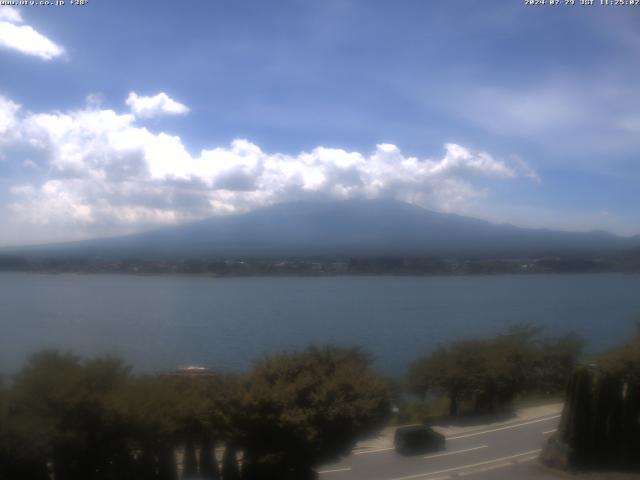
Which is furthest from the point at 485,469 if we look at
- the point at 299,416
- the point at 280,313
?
the point at 280,313

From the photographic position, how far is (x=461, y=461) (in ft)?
46.6

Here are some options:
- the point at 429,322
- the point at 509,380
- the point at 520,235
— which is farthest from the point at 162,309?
the point at 520,235

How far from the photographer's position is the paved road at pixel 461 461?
13.0 m

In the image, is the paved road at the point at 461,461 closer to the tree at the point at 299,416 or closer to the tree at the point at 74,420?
the tree at the point at 299,416

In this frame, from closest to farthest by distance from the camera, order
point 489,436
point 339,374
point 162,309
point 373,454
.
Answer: point 339,374
point 373,454
point 489,436
point 162,309

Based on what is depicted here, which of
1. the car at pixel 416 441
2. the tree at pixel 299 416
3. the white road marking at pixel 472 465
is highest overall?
the tree at pixel 299 416

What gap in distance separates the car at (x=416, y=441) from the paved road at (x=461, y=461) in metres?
0.19

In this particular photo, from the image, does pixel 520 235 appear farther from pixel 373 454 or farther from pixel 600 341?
pixel 373 454

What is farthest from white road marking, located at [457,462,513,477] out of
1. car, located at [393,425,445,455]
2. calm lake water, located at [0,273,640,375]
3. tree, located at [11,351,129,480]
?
calm lake water, located at [0,273,640,375]

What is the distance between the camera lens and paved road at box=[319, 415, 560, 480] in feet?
42.6

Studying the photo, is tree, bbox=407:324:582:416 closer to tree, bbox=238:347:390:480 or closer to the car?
the car

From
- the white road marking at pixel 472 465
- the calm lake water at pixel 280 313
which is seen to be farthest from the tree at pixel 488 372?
the white road marking at pixel 472 465

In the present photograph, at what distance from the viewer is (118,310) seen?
43.3 metres

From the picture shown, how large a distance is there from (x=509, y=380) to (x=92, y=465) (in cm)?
1687
